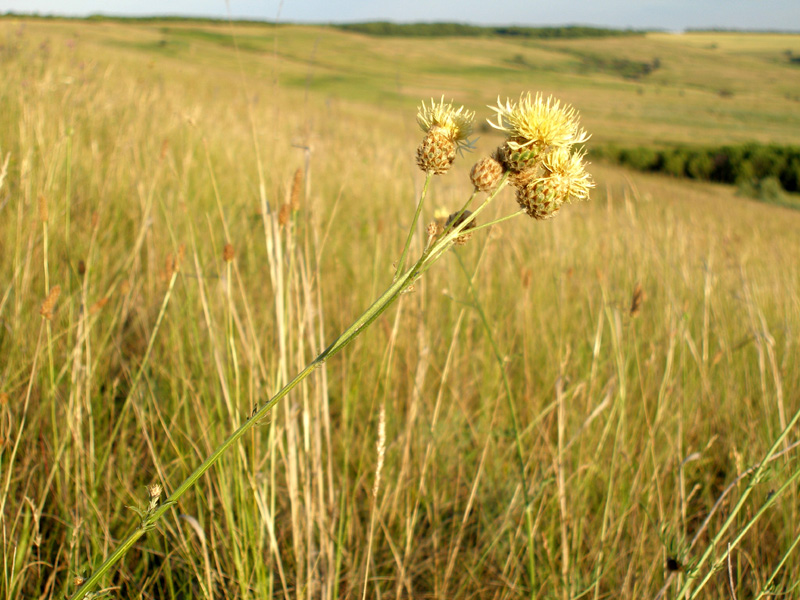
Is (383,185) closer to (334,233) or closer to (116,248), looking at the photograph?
(334,233)

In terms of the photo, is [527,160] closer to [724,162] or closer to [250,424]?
[250,424]

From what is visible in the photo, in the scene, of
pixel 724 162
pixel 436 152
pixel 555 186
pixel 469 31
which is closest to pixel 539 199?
pixel 555 186

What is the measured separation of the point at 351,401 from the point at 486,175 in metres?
1.36

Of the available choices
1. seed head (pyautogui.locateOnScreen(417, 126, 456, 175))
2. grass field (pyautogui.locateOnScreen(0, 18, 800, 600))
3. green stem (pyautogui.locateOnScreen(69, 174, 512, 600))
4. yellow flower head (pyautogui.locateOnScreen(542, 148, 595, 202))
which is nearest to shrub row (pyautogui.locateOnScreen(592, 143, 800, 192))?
grass field (pyautogui.locateOnScreen(0, 18, 800, 600))

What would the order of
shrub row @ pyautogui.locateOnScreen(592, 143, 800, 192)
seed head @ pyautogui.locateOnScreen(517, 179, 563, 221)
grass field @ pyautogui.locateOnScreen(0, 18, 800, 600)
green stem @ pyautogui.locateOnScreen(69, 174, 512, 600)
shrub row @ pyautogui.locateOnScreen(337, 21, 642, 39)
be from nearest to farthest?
green stem @ pyautogui.locateOnScreen(69, 174, 512, 600) < seed head @ pyautogui.locateOnScreen(517, 179, 563, 221) < grass field @ pyautogui.locateOnScreen(0, 18, 800, 600) < shrub row @ pyautogui.locateOnScreen(592, 143, 800, 192) < shrub row @ pyautogui.locateOnScreen(337, 21, 642, 39)

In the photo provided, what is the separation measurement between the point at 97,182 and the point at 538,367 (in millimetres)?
2655

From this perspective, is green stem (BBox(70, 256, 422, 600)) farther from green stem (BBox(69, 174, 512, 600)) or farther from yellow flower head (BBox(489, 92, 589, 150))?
yellow flower head (BBox(489, 92, 589, 150))

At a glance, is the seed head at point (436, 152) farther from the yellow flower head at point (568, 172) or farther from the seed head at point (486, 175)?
the yellow flower head at point (568, 172)

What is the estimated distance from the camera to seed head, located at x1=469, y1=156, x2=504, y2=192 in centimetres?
77

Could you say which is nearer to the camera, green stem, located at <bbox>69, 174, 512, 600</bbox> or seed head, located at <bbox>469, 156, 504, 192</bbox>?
green stem, located at <bbox>69, 174, 512, 600</bbox>

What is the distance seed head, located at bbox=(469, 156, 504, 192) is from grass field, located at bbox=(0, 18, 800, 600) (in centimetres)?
30

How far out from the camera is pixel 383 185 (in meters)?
5.40

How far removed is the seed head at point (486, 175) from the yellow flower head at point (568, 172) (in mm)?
72

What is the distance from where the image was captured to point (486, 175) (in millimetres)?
780
